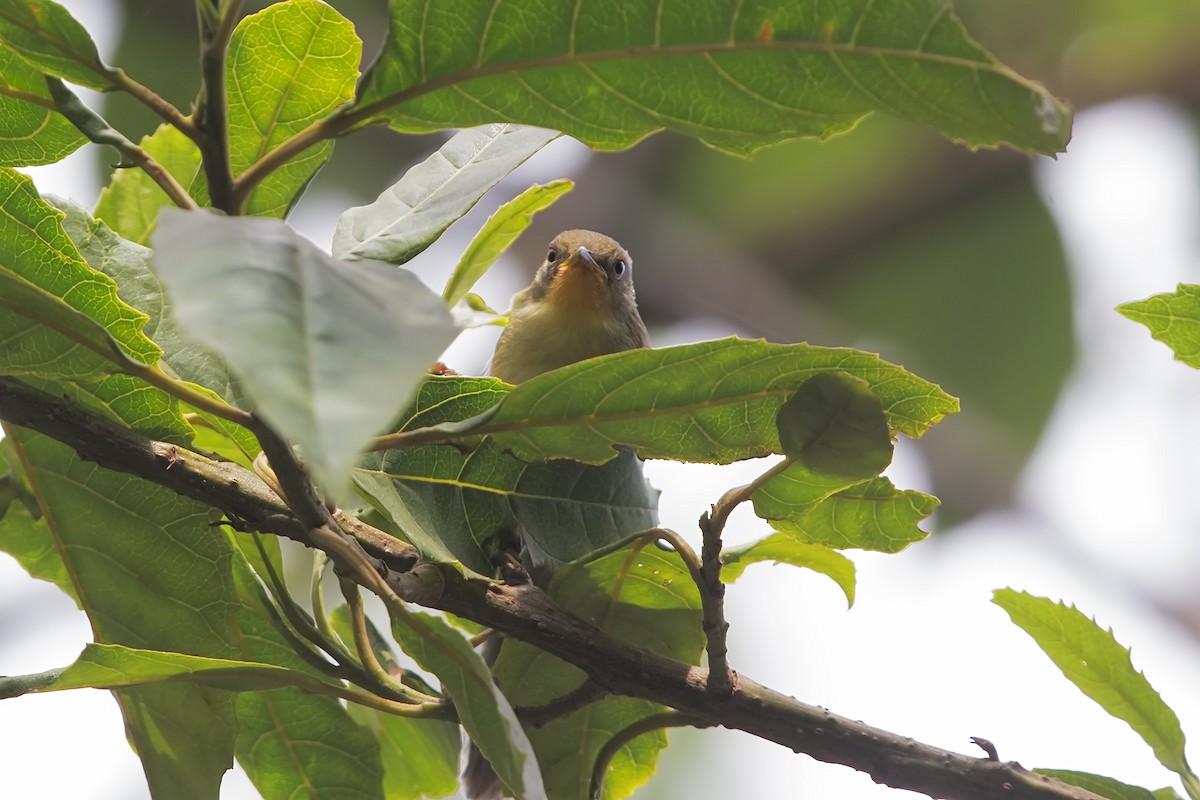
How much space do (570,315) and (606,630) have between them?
2.41 meters

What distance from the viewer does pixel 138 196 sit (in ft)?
7.78

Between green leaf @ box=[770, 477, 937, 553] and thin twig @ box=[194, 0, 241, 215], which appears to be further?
green leaf @ box=[770, 477, 937, 553]

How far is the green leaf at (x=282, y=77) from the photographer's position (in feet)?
6.20

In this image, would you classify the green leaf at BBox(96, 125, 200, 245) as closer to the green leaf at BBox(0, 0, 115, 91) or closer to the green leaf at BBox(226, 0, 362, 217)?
the green leaf at BBox(226, 0, 362, 217)

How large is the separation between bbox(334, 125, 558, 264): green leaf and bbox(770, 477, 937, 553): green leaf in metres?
0.69

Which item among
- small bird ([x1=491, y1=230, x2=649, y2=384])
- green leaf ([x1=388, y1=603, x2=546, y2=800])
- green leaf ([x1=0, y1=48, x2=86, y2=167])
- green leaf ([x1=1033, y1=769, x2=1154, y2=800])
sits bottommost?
green leaf ([x1=1033, y1=769, x2=1154, y2=800])

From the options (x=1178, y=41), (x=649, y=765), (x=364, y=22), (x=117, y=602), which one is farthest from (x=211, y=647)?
(x=1178, y=41)

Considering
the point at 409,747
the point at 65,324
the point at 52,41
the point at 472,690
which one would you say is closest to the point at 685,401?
the point at 472,690

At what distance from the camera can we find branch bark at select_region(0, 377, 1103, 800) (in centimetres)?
170

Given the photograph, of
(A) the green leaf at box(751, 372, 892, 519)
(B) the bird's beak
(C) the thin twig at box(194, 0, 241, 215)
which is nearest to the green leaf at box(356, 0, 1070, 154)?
(C) the thin twig at box(194, 0, 241, 215)

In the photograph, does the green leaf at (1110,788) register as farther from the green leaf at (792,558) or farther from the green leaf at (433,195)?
the green leaf at (433,195)

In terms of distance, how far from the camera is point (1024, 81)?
4.63 ft

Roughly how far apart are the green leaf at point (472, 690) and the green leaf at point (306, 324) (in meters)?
0.62

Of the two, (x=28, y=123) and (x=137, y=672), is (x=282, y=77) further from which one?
(x=137, y=672)
